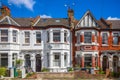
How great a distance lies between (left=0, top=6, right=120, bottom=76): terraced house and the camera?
34.2 meters

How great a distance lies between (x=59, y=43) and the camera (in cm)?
3444

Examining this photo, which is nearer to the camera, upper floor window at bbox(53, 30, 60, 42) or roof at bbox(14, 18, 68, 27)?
upper floor window at bbox(53, 30, 60, 42)

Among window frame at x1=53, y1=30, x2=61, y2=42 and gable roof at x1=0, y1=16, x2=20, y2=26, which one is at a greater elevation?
gable roof at x1=0, y1=16, x2=20, y2=26

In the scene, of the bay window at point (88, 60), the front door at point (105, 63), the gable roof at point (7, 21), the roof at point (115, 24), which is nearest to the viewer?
the gable roof at point (7, 21)

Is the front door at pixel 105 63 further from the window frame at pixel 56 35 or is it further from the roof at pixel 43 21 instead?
the roof at pixel 43 21

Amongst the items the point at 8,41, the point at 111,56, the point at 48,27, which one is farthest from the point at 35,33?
the point at 111,56

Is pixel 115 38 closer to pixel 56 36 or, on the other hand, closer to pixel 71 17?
pixel 71 17

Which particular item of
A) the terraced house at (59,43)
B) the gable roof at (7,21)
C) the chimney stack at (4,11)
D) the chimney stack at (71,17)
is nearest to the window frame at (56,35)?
the terraced house at (59,43)

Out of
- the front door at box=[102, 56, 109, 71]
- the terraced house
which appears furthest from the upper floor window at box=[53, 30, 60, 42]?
the front door at box=[102, 56, 109, 71]

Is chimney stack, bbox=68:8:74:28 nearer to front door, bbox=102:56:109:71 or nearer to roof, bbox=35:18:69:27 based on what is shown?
roof, bbox=35:18:69:27

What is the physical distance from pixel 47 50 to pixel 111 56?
10798mm

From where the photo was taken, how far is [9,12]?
39094 millimetres

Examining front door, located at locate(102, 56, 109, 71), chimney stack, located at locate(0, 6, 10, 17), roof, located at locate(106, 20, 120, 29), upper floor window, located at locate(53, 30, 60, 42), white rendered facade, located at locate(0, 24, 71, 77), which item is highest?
chimney stack, located at locate(0, 6, 10, 17)

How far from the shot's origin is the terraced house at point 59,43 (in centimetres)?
3422
